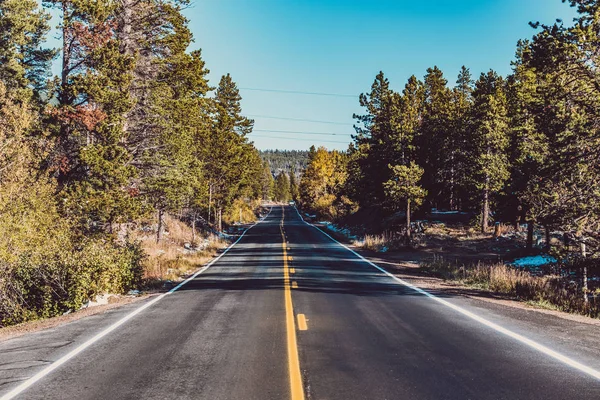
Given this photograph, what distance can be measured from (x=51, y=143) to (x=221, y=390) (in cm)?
1580

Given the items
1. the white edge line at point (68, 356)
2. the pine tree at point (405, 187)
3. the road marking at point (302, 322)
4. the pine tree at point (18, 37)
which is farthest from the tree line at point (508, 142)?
the pine tree at point (18, 37)

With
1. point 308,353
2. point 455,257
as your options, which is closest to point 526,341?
point 308,353

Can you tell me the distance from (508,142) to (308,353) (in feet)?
101

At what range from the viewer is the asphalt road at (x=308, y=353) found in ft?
15.6

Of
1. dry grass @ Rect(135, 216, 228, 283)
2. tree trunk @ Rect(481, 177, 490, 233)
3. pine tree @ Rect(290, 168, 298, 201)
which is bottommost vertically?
dry grass @ Rect(135, 216, 228, 283)

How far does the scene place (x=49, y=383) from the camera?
5.10 m

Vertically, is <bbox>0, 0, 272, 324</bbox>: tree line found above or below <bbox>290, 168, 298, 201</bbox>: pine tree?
below

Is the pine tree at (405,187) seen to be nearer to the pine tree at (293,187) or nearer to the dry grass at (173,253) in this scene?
the dry grass at (173,253)

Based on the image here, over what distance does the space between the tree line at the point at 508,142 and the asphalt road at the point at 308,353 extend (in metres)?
5.59

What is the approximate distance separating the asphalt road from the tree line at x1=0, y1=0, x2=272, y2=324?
3737mm

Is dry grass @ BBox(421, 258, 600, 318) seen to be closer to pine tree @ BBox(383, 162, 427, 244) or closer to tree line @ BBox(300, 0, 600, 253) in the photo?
tree line @ BBox(300, 0, 600, 253)

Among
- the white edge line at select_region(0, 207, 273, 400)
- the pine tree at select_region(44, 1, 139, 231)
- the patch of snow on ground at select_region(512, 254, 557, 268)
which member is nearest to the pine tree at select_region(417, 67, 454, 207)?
the patch of snow on ground at select_region(512, 254, 557, 268)

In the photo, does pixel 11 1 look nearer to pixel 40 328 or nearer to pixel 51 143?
pixel 51 143

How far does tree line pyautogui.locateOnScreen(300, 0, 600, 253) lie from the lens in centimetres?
1120
